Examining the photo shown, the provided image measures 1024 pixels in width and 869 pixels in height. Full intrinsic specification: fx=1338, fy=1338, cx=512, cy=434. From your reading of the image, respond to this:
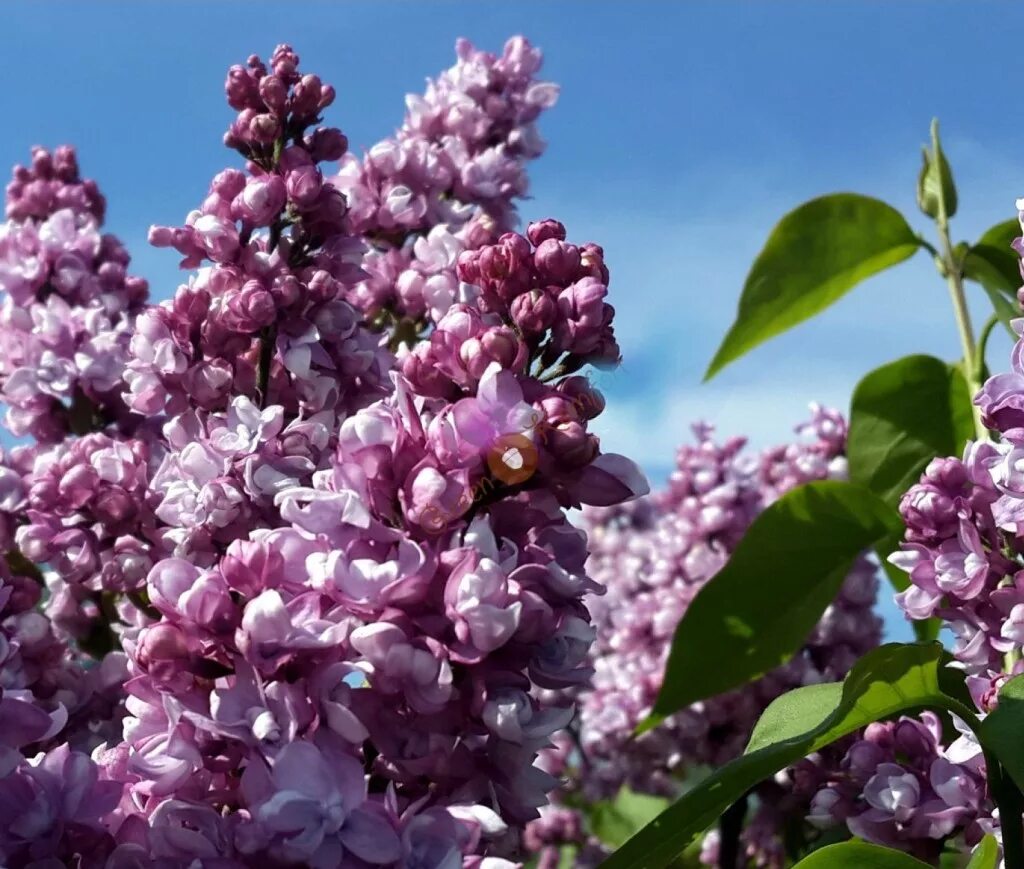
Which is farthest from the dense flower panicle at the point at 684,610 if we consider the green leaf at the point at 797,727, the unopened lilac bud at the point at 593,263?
the unopened lilac bud at the point at 593,263

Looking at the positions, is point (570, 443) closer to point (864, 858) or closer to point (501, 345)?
point (501, 345)

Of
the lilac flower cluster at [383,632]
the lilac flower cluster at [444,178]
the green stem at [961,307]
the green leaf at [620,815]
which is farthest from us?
the green leaf at [620,815]

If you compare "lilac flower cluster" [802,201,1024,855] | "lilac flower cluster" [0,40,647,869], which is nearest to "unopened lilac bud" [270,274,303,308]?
"lilac flower cluster" [0,40,647,869]

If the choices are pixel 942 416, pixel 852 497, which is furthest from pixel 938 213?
pixel 852 497

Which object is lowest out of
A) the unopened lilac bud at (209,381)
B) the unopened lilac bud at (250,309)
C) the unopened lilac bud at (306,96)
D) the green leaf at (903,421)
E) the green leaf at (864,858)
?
the green leaf at (864,858)

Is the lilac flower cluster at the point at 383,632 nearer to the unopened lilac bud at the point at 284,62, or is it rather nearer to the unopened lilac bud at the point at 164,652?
the unopened lilac bud at the point at 164,652

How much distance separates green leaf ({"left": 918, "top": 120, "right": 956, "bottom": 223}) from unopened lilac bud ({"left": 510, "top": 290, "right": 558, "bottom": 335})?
2.78ft

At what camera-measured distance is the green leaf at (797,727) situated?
2.41 feet

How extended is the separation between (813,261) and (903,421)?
0.20 metres

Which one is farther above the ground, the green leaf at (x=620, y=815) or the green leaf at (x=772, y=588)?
the green leaf at (x=620, y=815)

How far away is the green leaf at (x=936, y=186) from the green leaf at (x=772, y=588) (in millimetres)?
392

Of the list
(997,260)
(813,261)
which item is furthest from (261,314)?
(997,260)

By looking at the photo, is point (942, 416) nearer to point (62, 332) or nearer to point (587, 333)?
point (587, 333)

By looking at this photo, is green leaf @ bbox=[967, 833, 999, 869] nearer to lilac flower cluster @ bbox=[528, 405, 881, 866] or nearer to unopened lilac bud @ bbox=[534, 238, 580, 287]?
unopened lilac bud @ bbox=[534, 238, 580, 287]
